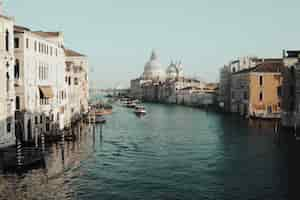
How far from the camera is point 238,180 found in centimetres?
2203

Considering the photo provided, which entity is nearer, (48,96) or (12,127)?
(12,127)

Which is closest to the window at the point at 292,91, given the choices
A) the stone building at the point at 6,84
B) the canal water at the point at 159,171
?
the canal water at the point at 159,171

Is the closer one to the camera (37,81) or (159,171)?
(159,171)

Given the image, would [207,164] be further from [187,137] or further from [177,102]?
[177,102]

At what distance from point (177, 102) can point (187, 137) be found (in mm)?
106603

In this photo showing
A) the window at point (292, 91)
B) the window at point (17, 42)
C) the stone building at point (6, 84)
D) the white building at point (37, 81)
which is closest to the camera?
the stone building at point (6, 84)

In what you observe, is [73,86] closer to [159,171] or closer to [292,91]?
[292,91]

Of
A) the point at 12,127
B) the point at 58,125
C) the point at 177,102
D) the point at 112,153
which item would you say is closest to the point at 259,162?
the point at 112,153

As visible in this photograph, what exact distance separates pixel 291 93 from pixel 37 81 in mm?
27199

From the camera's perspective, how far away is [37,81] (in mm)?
32312

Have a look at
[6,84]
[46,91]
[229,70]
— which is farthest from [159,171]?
[229,70]

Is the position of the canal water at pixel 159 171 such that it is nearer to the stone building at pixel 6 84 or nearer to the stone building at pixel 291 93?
the stone building at pixel 6 84

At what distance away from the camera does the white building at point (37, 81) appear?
2927 centimetres

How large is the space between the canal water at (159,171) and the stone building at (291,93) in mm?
8433
